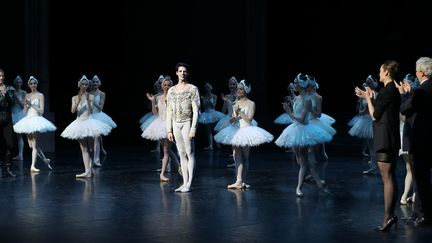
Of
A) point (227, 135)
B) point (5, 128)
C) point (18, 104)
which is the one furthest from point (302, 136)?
point (18, 104)

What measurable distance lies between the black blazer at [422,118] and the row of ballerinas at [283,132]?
228cm

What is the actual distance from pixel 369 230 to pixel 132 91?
1522cm

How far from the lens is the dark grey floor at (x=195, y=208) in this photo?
7.32 metres

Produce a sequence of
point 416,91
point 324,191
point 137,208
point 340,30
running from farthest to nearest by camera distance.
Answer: point 340,30 < point 324,191 < point 137,208 < point 416,91

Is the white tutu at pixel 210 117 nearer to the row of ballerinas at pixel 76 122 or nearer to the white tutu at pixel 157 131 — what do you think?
the row of ballerinas at pixel 76 122

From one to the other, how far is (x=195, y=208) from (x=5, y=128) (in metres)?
4.50

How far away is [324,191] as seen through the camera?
10266 mm

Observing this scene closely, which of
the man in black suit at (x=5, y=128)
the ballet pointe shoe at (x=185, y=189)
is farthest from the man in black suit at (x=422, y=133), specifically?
the man in black suit at (x=5, y=128)

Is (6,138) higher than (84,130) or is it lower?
lower

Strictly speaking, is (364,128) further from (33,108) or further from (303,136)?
(33,108)

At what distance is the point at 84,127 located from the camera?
12.1 m

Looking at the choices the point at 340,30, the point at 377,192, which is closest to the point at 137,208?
the point at 377,192

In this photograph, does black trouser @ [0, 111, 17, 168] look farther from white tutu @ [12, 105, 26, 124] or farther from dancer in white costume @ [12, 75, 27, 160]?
white tutu @ [12, 105, 26, 124]

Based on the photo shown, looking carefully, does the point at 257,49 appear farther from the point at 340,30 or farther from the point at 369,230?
the point at 369,230
